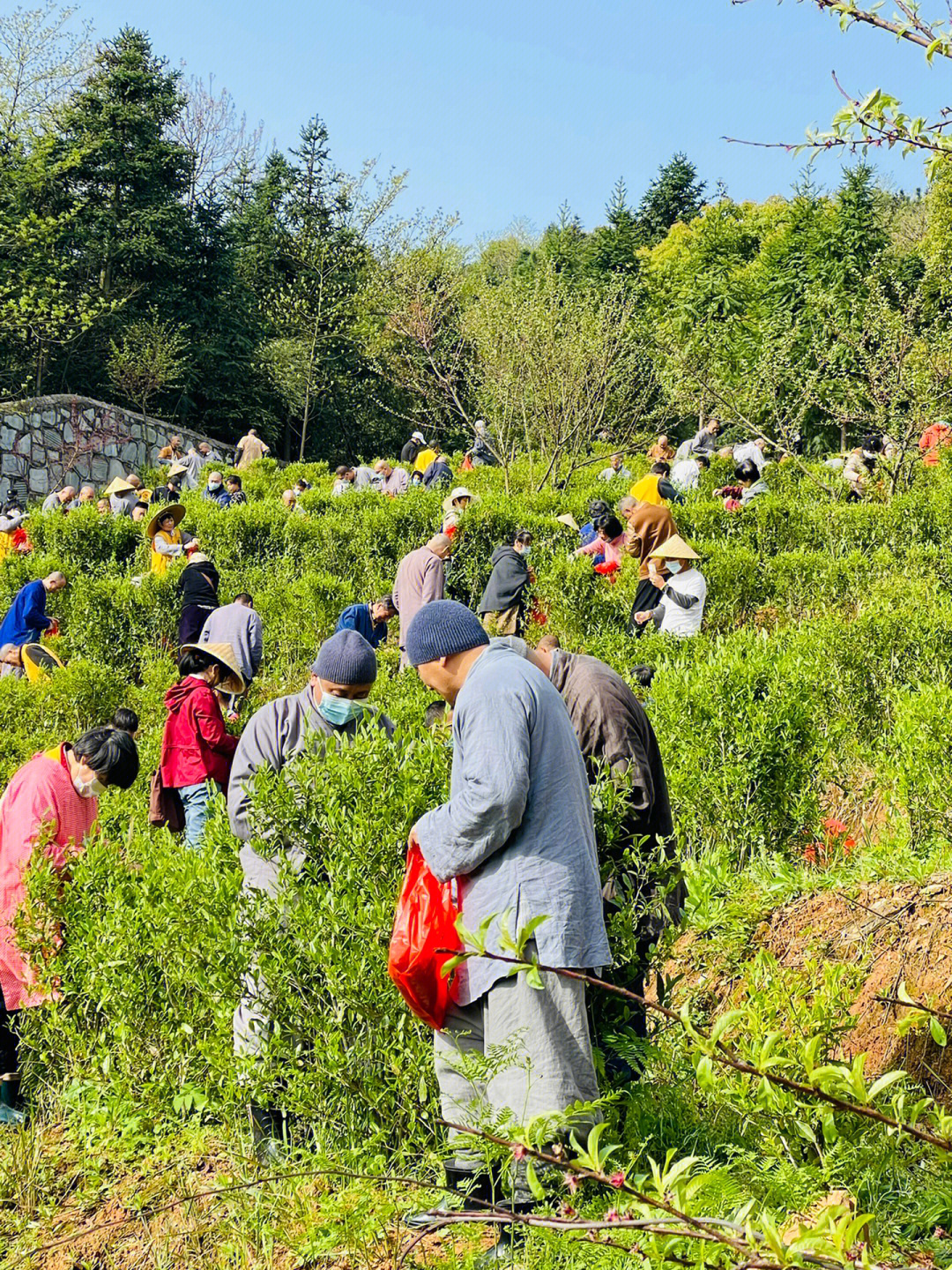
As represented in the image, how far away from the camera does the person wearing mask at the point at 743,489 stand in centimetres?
1393

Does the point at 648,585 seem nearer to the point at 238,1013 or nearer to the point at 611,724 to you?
the point at 611,724

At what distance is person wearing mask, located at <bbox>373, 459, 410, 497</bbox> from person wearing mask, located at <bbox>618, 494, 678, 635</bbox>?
22.4ft

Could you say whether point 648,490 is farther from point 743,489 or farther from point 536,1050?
point 536,1050

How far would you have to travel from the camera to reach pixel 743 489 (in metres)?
15.9

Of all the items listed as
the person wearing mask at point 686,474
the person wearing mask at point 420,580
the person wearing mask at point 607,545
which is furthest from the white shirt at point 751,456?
the person wearing mask at point 420,580

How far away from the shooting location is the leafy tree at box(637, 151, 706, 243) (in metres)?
41.4

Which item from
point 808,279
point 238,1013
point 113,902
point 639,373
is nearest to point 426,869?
point 238,1013

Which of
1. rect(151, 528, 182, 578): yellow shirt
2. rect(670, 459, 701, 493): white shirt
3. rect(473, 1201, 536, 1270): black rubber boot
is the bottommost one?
rect(473, 1201, 536, 1270): black rubber boot

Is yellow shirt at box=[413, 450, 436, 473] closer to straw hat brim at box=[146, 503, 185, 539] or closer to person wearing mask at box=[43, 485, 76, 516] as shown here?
person wearing mask at box=[43, 485, 76, 516]

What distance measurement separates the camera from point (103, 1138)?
161 inches

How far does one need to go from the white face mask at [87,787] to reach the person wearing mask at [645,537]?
18.2 ft

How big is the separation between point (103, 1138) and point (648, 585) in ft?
21.6

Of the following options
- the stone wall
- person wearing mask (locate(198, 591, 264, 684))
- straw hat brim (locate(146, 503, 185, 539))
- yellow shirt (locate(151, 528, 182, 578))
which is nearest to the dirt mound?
person wearing mask (locate(198, 591, 264, 684))

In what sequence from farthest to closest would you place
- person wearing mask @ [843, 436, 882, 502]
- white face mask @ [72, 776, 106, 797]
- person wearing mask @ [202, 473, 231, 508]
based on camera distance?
person wearing mask @ [202, 473, 231, 508] < person wearing mask @ [843, 436, 882, 502] < white face mask @ [72, 776, 106, 797]
